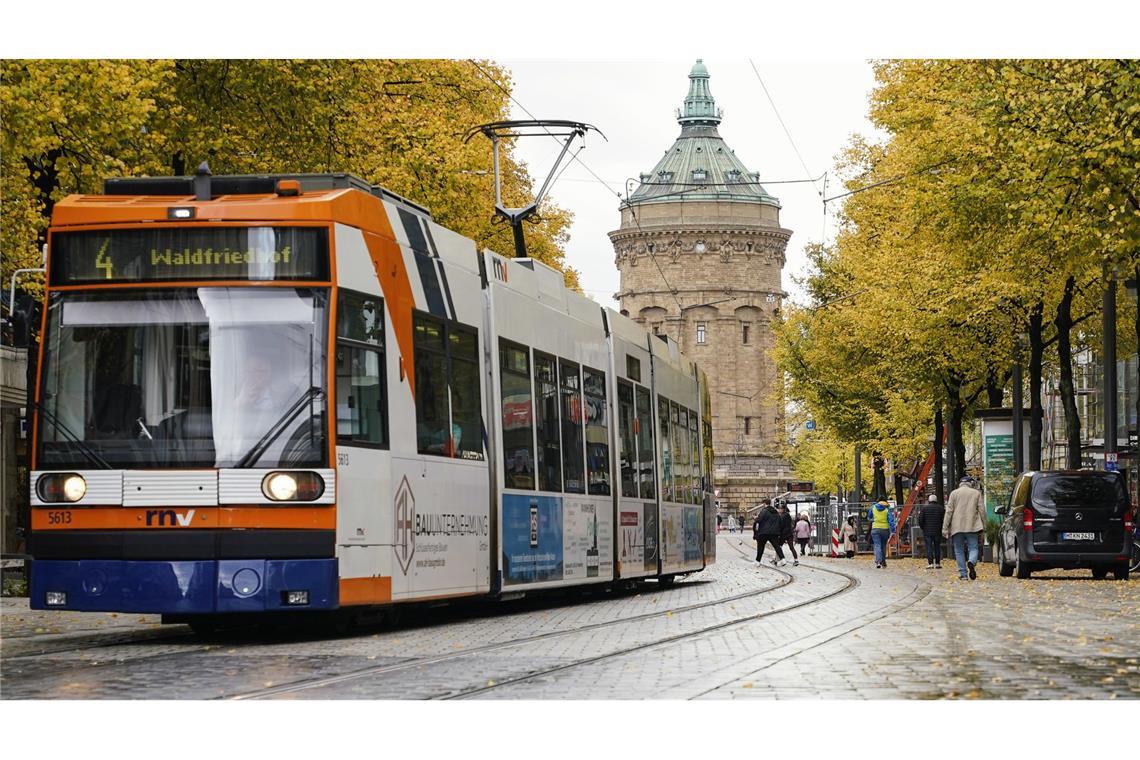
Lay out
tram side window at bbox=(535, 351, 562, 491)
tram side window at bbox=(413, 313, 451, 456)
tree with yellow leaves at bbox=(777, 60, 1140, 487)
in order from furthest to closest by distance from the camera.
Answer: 1. tree with yellow leaves at bbox=(777, 60, 1140, 487)
2. tram side window at bbox=(535, 351, 562, 491)
3. tram side window at bbox=(413, 313, 451, 456)

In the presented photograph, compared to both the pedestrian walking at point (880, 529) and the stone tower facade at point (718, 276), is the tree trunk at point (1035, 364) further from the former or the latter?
the stone tower facade at point (718, 276)

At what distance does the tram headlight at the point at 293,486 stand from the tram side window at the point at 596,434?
22.8 ft

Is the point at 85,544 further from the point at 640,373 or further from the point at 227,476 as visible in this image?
the point at 640,373

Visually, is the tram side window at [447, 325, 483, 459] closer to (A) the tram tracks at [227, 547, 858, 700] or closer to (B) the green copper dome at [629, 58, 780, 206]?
(A) the tram tracks at [227, 547, 858, 700]

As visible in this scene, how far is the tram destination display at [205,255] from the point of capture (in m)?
14.7

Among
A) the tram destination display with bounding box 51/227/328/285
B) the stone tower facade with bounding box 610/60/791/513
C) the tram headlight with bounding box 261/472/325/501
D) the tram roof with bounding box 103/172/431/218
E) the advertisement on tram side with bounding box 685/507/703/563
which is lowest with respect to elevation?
the advertisement on tram side with bounding box 685/507/703/563

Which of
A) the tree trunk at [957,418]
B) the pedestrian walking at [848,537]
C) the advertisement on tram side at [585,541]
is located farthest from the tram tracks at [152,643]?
the pedestrian walking at [848,537]

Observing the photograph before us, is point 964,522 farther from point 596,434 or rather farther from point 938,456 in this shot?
point 938,456

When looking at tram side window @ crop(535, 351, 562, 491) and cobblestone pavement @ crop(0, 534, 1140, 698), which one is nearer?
cobblestone pavement @ crop(0, 534, 1140, 698)

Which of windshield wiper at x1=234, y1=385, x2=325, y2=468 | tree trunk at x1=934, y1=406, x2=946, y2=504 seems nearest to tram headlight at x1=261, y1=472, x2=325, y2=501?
windshield wiper at x1=234, y1=385, x2=325, y2=468

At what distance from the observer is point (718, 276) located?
14138 cm

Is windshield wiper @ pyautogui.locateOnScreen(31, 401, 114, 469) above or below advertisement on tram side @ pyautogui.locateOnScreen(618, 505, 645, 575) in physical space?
above

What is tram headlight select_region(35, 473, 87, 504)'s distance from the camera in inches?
574

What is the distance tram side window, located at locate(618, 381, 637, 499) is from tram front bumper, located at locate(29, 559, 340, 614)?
8.77 metres
